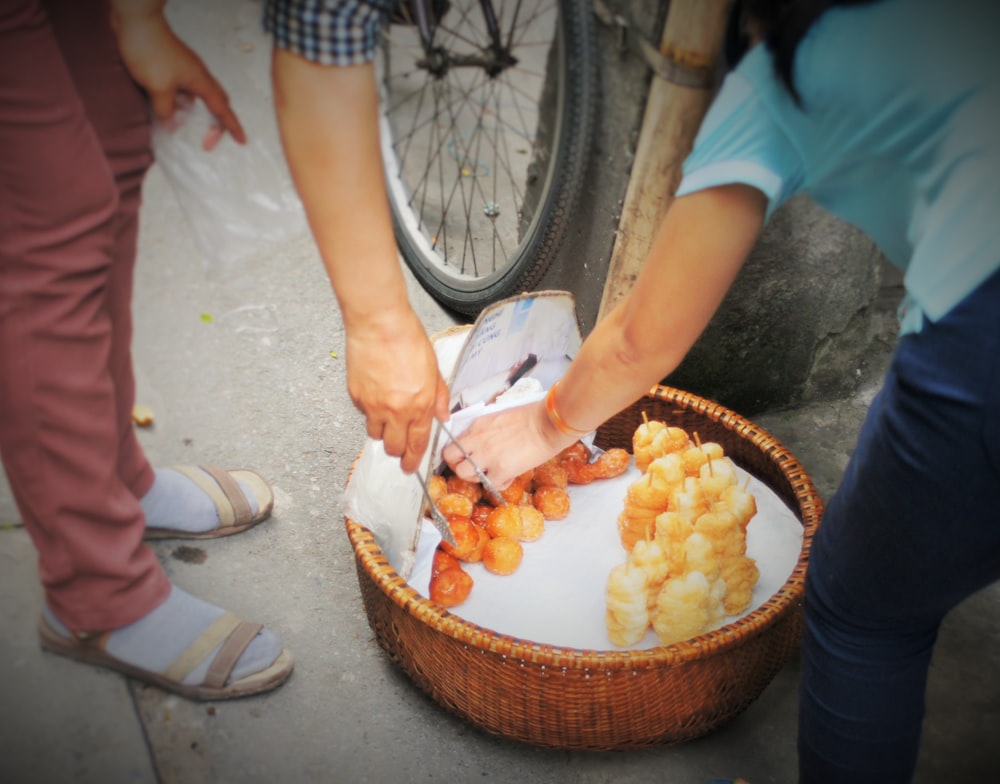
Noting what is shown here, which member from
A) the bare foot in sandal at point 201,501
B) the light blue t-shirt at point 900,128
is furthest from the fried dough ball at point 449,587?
the light blue t-shirt at point 900,128

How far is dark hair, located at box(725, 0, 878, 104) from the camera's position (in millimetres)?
681

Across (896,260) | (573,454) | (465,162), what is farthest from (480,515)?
(896,260)

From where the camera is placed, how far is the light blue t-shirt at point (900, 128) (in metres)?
0.66

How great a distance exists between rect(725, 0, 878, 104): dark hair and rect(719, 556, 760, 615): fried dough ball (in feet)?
2.63

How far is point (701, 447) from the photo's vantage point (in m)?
1.43

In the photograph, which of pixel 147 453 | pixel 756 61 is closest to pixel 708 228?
pixel 756 61

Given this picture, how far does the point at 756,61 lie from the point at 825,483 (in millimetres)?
1249

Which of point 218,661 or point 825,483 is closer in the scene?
point 218,661

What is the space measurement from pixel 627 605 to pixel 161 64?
0.92 m

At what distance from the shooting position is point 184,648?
0.96 metres

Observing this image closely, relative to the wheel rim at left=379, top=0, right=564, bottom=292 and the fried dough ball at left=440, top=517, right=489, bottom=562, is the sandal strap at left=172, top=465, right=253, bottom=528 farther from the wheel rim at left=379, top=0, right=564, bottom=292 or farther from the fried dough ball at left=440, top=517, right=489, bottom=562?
the wheel rim at left=379, top=0, right=564, bottom=292

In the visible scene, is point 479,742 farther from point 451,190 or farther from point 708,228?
point 451,190

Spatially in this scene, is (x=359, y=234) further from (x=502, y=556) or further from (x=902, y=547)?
(x=502, y=556)

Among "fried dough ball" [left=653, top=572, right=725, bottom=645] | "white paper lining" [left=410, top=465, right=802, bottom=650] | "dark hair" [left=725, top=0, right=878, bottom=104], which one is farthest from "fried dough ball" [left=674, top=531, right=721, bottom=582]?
"dark hair" [left=725, top=0, right=878, bottom=104]
